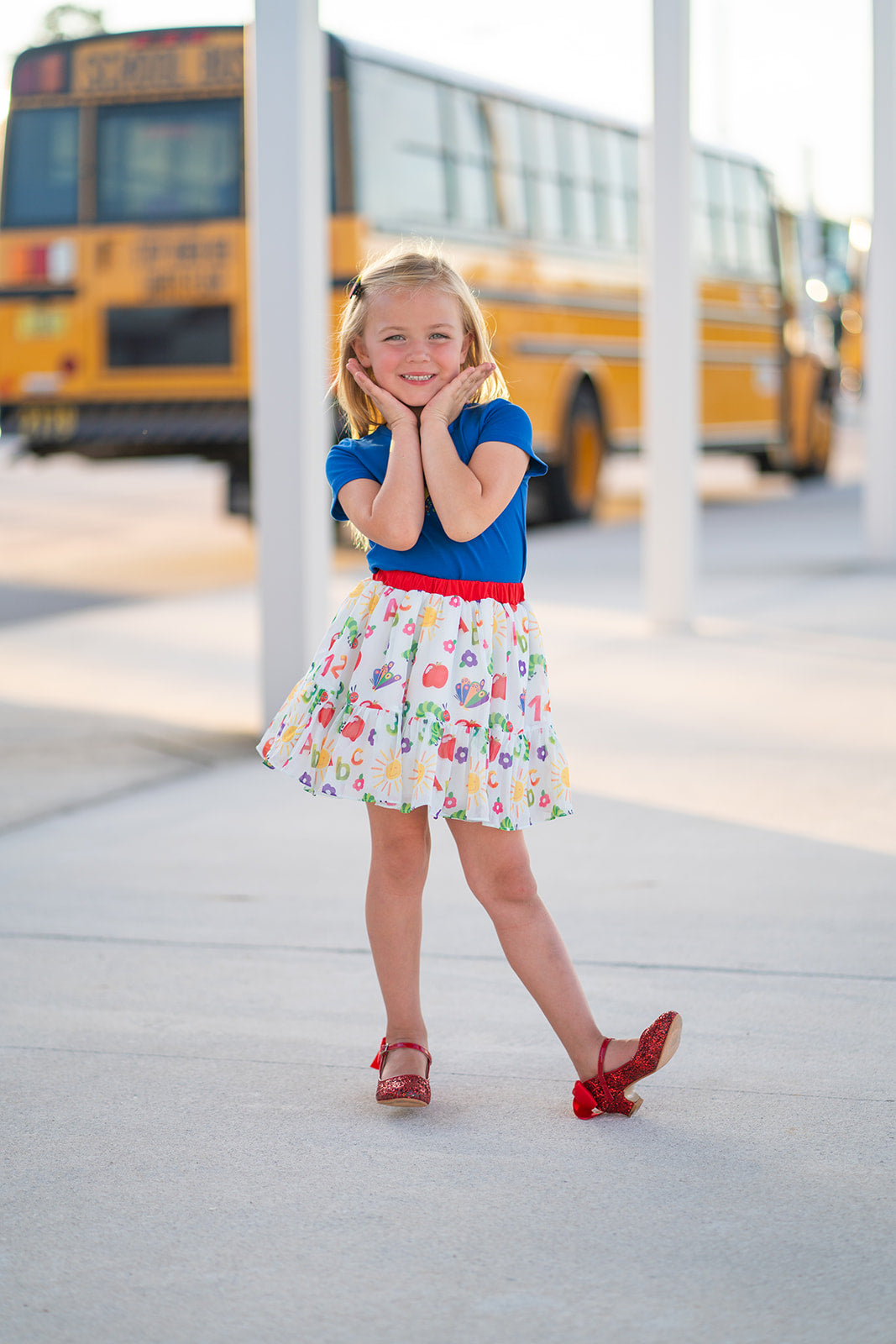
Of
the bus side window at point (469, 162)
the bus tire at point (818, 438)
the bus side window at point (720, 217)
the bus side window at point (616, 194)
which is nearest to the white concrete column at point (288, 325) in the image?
the bus side window at point (469, 162)

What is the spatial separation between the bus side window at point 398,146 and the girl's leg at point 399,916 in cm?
970

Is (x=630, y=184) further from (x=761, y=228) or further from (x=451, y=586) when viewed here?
(x=451, y=586)

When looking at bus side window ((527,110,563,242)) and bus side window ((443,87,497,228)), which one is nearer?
bus side window ((443,87,497,228))

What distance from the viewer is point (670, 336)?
856 centimetres

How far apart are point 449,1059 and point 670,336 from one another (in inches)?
226

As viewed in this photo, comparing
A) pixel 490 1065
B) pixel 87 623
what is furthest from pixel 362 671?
pixel 87 623

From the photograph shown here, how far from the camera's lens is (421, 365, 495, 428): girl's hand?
3.00 meters

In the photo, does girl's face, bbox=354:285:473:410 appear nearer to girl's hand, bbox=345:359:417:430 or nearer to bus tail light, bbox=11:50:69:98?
girl's hand, bbox=345:359:417:430

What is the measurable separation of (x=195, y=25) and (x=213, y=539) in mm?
3923

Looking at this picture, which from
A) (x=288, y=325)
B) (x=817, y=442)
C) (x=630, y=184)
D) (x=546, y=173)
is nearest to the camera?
(x=288, y=325)

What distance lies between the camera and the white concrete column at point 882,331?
10.8 m

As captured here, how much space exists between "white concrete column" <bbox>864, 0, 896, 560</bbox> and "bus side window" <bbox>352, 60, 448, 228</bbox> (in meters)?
3.23

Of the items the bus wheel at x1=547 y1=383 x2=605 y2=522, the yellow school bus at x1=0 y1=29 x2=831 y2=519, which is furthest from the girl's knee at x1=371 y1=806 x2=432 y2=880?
the bus wheel at x1=547 y1=383 x2=605 y2=522

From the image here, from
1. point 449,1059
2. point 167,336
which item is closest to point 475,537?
point 449,1059
